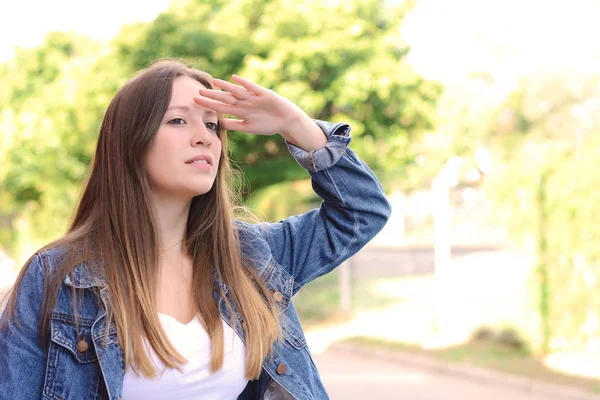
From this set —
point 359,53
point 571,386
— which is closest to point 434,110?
point 359,53

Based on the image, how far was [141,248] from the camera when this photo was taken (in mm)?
2051

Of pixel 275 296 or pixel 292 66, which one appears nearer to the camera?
pixel 275 296

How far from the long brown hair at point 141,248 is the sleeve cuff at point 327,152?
0.80 ft

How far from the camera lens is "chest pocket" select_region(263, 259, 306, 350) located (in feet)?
6.97

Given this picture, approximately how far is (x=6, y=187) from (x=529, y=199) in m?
16.8

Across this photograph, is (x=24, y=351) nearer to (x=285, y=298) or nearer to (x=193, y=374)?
(x=193, y=374)

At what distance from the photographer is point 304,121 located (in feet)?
7.13

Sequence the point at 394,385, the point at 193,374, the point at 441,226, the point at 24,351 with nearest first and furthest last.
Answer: the point at 24,351
the point at 193,374
the point at 394,385
the point at 441,226

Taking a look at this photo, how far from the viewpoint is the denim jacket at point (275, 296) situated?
70.9 inches

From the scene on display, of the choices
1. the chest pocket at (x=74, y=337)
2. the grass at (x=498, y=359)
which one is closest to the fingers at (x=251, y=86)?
the chest pocket at (x=74, y=337)

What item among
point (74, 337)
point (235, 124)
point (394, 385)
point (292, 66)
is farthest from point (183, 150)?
point (292, 66)

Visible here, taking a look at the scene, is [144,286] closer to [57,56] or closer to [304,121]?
[304,121]

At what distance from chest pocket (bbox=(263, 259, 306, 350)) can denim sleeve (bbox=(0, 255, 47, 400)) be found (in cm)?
62

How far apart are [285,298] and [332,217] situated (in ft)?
0.86
